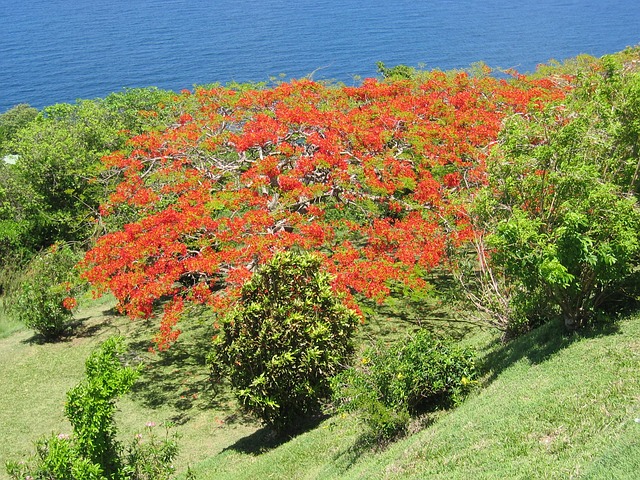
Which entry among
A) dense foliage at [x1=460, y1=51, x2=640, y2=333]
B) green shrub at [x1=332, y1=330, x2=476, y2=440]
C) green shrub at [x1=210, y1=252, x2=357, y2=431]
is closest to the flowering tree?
green shrub at [x1=210, y1=252, x2=357, y2=431]

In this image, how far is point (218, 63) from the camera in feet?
222

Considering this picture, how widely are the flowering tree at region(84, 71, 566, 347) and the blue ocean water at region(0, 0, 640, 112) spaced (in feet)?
93.0

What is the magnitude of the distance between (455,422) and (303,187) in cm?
907

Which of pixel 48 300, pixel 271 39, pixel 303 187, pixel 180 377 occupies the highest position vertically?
pixel 271 39

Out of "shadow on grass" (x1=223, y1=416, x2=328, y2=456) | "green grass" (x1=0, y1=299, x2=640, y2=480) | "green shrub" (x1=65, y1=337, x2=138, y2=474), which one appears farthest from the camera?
"shadow on grass" (x1=223, y1=416, x2=328, y2=456)

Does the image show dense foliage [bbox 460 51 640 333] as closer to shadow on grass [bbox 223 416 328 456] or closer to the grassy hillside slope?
the grassy hillside slope

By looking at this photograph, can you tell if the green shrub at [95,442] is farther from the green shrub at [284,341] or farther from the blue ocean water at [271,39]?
the blue ocean water at [271,39]

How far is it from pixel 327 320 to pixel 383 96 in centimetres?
1231

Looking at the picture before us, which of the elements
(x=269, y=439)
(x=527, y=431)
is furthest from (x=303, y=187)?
(x=527, y=431)

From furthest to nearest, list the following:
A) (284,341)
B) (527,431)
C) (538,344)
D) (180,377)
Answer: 1. (180,377)
2. (284,341)
3. (538,344)
4. (527,431)

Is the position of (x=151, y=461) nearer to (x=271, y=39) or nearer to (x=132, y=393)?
(x=132, y=393)

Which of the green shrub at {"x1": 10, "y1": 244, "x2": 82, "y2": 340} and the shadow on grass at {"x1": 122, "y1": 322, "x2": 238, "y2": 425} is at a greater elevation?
the green shrub at {"x1": 10, "y1": 244, "x2": 82, "y2": 340}

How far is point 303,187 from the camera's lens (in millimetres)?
16469

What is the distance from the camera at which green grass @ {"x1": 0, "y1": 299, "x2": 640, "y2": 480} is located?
680 centimetres
